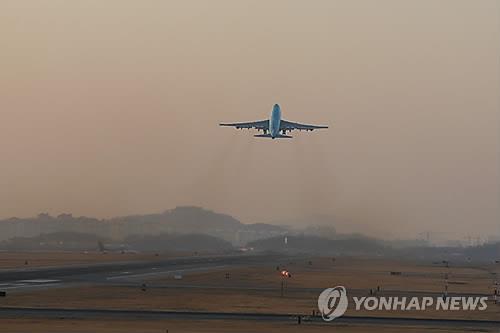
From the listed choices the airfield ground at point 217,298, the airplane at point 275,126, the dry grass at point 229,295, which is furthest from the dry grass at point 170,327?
the airplane at point 275,126

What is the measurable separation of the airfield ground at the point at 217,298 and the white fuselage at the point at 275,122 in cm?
2493

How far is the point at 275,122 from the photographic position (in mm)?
145750

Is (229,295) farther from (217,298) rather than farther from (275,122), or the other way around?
(275,122)

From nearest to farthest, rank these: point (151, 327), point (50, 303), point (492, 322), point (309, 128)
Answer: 1. point (151, 327)
2. point (492, 322)
3. point (50, 303)
4. point (309, 128)

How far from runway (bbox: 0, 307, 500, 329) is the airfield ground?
97 centimetres

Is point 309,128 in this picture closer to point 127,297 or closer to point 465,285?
point 465,285

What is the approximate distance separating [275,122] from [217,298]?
41874mm

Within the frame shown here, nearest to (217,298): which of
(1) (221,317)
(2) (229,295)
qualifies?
(2) (229,295)

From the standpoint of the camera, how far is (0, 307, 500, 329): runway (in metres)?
84.1

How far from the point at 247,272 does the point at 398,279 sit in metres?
31.4

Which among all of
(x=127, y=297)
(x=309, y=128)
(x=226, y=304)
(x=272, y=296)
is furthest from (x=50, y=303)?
(x=309, y=128)

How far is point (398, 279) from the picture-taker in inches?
6673

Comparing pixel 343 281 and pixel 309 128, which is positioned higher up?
pixel 309 128

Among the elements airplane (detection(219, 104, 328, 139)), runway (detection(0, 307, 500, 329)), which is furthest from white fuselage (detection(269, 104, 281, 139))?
runway (detection(0, 307, 500, 329))
